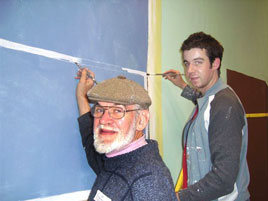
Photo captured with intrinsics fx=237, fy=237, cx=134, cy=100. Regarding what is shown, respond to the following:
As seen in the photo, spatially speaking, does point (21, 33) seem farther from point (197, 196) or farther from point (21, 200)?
point (197, 196)

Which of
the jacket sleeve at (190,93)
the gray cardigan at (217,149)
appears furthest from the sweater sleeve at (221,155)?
the jacket sleeve at (190,93)

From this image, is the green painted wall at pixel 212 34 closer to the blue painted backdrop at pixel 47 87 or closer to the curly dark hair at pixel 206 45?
the curly dark hair at pixel 206 45

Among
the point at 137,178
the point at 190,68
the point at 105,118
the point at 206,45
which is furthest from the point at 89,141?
Answer: the point at 206,45

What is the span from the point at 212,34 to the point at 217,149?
46.8 inches

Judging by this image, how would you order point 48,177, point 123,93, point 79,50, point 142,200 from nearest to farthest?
1. point 142,200
2. point 123,93
3. point 48,177
4. point 79,50

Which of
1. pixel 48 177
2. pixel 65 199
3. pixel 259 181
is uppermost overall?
pixel 48 177

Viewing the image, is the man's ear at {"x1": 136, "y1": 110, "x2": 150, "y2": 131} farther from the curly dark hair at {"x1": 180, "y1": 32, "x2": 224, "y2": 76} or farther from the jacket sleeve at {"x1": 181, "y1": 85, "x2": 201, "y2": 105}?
the jacket sleeve at {"x1": 181, "y1": 85, "x2": 201, "y2": 105}

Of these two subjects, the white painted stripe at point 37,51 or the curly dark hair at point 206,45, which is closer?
the white painted stripe at point 37,51

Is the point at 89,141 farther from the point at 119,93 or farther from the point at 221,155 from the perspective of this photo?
the point at 221,155

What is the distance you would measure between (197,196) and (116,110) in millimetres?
499

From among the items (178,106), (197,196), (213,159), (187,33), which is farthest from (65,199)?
(187,33)

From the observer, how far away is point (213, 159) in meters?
1.03

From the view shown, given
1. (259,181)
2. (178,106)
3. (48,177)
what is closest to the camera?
(48,177)

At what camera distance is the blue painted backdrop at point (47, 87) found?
784 millimetres
